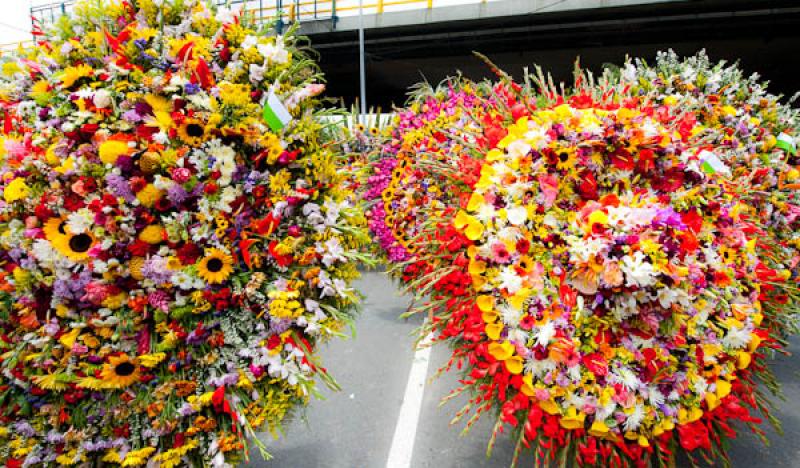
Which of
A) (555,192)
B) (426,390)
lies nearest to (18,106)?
(555,192)

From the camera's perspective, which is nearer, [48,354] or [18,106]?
[48,354]

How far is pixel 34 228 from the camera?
1.94m

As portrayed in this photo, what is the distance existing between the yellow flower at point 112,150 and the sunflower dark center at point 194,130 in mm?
254

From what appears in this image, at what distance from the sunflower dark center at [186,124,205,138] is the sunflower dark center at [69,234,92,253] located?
0.61 metres

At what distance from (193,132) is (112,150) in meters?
0.33

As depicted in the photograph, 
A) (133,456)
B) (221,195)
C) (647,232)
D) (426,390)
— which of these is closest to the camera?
(133,456)

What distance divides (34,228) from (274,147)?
105cm

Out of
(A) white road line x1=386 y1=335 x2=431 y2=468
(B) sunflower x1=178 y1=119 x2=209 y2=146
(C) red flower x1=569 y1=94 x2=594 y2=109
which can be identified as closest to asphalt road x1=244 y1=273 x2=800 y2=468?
(A) white road line x1=386 y1=335 x2=431 y2=468

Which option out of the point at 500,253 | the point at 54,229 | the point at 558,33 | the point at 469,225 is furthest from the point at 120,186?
the point at 558,33

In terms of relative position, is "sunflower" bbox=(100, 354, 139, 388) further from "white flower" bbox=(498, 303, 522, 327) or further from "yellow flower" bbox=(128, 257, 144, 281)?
"white flower" bbox=(498, 303, 522, 327)

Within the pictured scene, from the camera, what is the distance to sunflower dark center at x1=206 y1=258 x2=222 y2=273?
6.62 ft

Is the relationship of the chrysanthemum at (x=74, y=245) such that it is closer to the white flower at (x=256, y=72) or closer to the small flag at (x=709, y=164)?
the white flower at (x=256, y=72)

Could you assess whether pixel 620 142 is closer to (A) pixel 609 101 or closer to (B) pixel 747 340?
(A) pixel 609 101

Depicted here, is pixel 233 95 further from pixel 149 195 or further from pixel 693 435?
pixel 693 435
